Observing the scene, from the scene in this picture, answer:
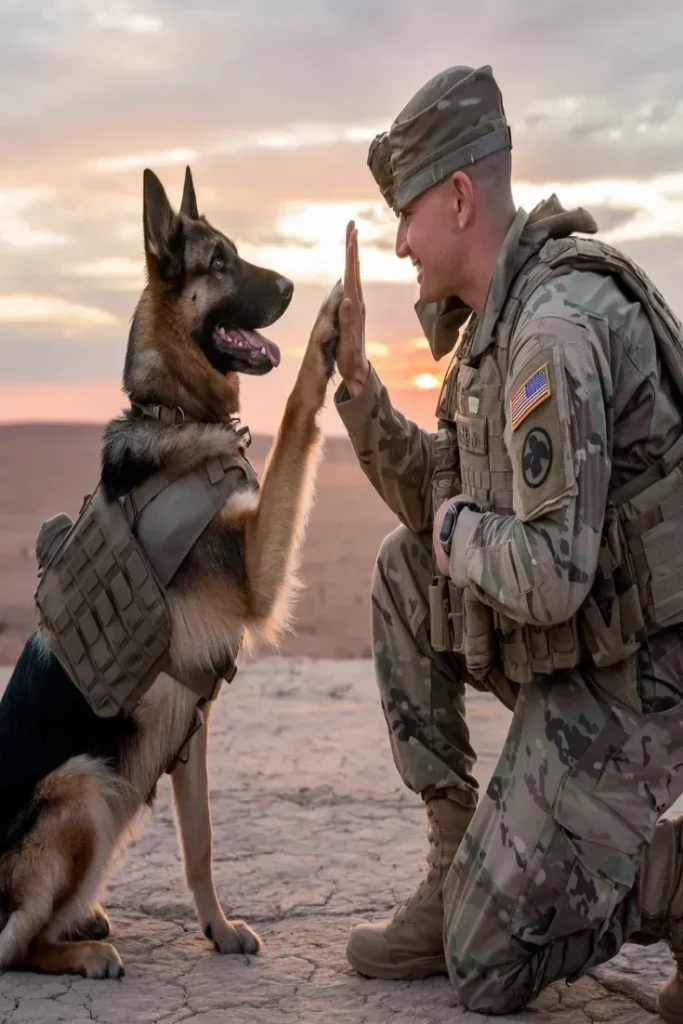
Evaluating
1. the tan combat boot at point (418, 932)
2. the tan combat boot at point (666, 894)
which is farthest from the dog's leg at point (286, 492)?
the tan combat boot at point (666, 894)

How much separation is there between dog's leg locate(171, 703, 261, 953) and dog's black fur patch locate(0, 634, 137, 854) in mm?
239

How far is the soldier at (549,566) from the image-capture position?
254cm

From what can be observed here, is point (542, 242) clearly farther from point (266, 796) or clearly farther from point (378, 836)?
point (266, 796)

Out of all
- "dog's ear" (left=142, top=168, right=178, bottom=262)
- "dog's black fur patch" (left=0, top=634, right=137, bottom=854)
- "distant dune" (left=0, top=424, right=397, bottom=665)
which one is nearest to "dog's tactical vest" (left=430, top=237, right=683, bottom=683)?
"distant dune" (left=0, top=424, right=397, bottom=665)

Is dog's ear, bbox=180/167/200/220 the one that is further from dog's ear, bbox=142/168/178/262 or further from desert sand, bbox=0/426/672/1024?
desert sand, bbox=0/426/672/1024

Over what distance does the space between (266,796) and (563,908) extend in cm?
231

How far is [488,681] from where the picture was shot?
3.03 m

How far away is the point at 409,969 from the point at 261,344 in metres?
1.89

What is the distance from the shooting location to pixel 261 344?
3.71 meters

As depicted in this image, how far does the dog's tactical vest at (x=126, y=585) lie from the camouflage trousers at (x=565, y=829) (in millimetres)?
960

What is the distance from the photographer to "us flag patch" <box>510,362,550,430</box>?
8.18ft

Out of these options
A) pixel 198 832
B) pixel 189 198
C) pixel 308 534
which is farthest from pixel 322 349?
pixel 308 534

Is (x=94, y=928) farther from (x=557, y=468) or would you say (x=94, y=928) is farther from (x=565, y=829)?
(x=557, y=468)

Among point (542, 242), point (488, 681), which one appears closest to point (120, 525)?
point (488, 681)
